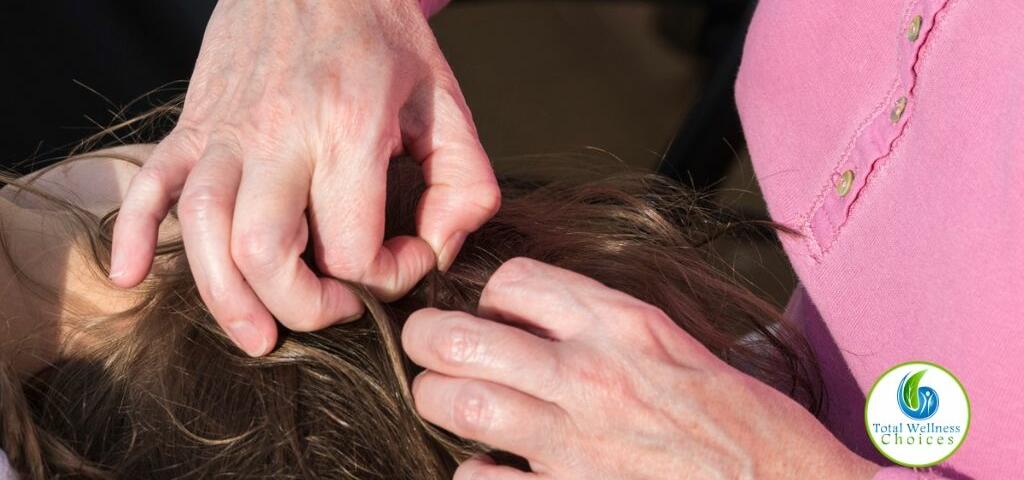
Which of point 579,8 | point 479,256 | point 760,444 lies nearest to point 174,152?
point 479,256

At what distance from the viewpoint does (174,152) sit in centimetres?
90

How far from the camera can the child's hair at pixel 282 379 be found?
2.76ft

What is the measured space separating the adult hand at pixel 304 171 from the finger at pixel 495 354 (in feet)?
0.40

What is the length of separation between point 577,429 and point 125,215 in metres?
0.41

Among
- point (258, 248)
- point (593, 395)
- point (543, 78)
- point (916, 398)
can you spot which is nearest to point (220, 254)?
point (258, 248)

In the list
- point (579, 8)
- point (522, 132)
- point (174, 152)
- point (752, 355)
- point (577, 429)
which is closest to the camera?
point (577, 429)

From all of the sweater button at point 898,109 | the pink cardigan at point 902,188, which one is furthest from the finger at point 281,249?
the sweater button at point 898,109

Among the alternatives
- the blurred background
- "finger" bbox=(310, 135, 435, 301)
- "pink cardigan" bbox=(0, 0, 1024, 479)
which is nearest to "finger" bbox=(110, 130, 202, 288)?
"finger" bbox=(310, 135, 435, 301)

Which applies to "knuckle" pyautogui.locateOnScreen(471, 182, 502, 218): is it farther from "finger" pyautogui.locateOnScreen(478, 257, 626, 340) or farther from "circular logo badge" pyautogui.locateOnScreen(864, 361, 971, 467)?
A: "circular logo badge" pyautogui.locateOnScreen(864, 361, 971, 467)

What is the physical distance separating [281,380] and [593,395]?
0.90 ft

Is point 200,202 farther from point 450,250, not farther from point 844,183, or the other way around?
point 844,183

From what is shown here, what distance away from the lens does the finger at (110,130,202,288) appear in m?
0.84

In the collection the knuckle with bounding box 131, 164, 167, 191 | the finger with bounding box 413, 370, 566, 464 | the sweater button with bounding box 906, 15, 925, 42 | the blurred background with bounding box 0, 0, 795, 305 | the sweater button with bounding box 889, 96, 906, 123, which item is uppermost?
the sweater button with bounding box 906, 15, 925, 42

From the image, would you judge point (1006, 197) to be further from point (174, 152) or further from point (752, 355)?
point (174, 152)
